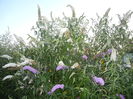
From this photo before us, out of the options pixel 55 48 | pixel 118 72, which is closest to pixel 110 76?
pixel 118 72

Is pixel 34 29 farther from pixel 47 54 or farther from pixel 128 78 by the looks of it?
pixel 128 78

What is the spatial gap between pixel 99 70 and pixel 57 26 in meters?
1.16

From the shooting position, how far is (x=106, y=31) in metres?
4.50

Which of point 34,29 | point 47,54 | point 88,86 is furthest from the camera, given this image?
point 34,29

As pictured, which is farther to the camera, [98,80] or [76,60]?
[76,60]

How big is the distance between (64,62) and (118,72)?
2.39 feet

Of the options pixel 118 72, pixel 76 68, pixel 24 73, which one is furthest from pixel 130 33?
pixel 24 73

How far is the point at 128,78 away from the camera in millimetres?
3740

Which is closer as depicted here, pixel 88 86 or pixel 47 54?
pixel 88 86

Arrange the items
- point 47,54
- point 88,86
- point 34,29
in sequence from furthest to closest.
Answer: point 34,29 < point 47,54 < point 88,86

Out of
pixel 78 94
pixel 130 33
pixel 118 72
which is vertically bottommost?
pixel 78 94

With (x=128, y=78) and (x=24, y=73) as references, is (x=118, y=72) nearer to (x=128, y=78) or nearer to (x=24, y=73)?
(x=128, y=78)

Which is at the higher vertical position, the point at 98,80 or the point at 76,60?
the point at 76,60

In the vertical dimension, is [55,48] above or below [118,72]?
above
